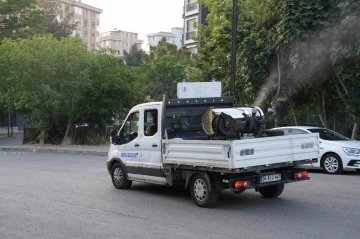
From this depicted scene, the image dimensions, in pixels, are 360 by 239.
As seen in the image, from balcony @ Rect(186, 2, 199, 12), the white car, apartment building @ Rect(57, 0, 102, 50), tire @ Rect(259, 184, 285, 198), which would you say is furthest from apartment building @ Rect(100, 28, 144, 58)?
tire @ Rect(259, 184, 285, 198)

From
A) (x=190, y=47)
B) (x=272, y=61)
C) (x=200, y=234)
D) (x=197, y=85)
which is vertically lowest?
(x=200, y=234)

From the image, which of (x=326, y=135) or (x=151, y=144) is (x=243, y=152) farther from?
(x=326, y=135)

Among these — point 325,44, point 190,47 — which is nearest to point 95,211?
point 325,44

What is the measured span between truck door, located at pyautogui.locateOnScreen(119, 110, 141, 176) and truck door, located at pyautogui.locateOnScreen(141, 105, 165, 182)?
230 millimetres

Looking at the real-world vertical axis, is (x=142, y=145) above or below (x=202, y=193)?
above

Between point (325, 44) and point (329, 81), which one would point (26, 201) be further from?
point (329, 81)

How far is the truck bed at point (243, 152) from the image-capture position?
884cm

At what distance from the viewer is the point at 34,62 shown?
26.7m

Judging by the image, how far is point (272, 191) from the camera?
1073 cm

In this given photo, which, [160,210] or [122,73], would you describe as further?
[122,73]

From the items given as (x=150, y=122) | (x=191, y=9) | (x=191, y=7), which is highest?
(x=191, y=7)

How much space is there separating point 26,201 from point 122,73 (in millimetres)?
18506

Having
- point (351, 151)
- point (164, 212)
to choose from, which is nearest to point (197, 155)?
point (164, 212)

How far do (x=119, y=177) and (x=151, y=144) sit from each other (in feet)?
5.66
